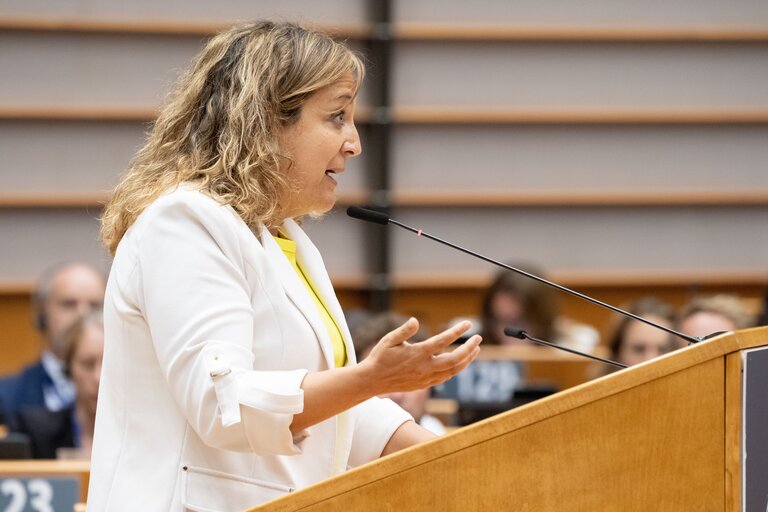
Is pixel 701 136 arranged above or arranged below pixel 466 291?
above

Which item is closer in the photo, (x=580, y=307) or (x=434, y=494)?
(x=434, y=494)

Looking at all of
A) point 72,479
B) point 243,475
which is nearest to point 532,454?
point 243,475

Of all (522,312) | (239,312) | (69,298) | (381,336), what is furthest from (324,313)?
(522,312)

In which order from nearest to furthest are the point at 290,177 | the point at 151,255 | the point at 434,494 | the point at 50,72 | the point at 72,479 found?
the point at 434,494
the point at 151,255
the point at 290,177
the point at 72,479
the point at 50,72

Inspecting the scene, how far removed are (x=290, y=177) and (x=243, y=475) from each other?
18.0 inches

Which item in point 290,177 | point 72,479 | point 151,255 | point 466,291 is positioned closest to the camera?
point 151,255

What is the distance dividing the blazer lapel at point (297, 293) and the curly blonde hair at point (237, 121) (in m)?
0.04

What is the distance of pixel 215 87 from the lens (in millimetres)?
1916

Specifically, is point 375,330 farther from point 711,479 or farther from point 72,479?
point 711,479

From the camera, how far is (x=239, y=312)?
1.66 m

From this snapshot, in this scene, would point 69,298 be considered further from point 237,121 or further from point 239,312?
point 239,312

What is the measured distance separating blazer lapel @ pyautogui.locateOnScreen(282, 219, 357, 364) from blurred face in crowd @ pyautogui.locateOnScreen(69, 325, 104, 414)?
7.47 ft

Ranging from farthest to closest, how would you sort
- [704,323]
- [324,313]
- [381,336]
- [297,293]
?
[704,323] < [381,336] < [324,313] < [297,293]

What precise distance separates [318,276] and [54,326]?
363 centimetres
